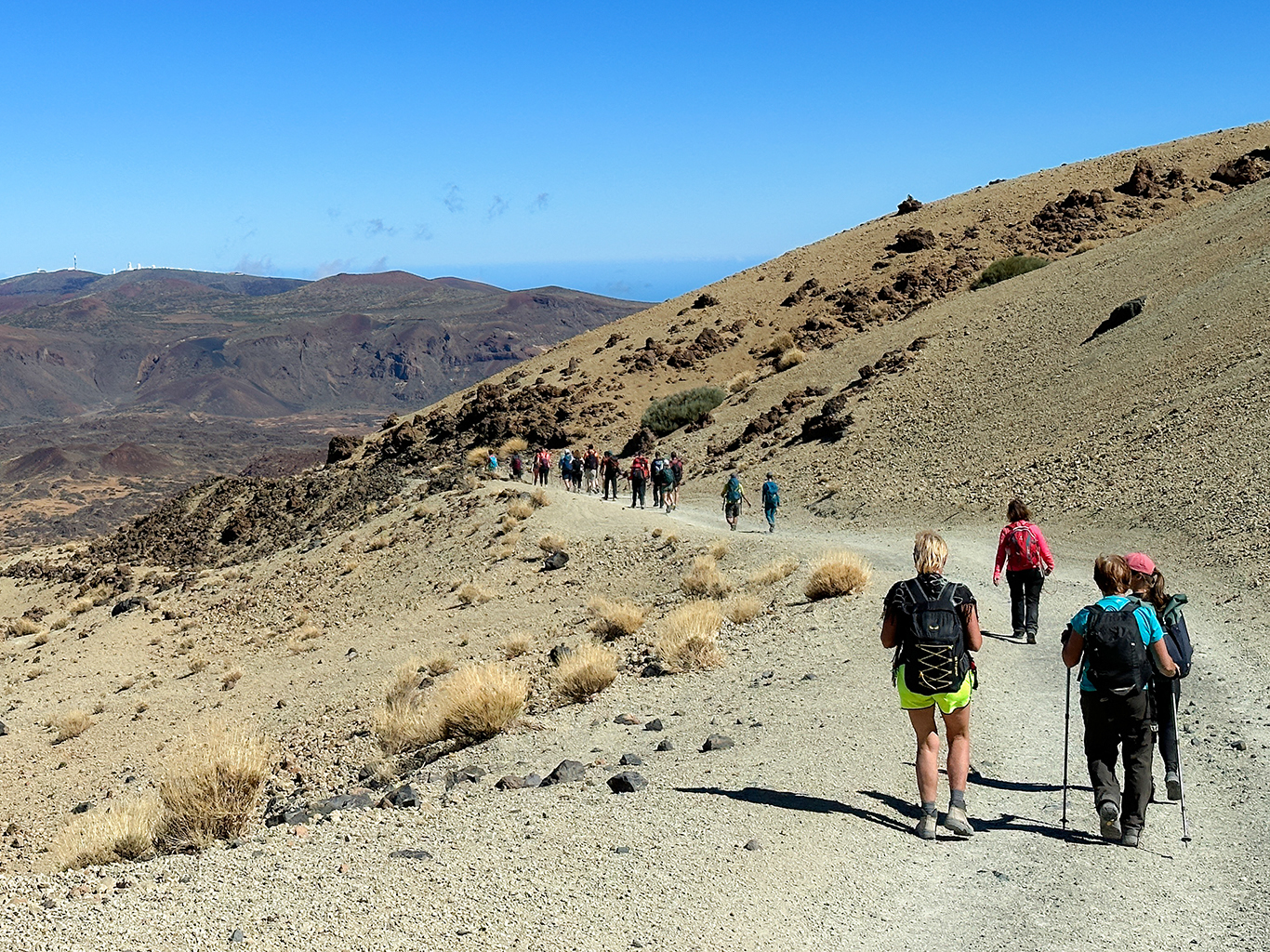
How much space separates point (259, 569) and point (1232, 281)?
26.7 meters

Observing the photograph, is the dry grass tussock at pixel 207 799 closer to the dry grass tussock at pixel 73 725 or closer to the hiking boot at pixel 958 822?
the hiking boot at pixel 958 822

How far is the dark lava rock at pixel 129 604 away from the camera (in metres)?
27.8

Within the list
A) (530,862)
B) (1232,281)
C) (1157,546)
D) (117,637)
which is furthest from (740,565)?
(1232,281)

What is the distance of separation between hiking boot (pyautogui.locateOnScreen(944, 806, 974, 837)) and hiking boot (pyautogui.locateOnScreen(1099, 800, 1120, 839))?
28.0 inches

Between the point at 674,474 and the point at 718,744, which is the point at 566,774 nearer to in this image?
the point at 718,744

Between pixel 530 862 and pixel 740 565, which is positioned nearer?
pixel 530 862

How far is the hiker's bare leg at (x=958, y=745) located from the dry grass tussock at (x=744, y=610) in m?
7.67

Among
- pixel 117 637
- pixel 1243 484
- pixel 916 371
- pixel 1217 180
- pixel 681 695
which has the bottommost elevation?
pixel 117 637

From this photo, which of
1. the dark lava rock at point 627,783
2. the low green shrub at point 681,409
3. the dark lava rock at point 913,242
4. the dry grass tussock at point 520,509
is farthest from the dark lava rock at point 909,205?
the dark lava rock at point 627,783

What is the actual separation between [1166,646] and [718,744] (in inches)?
151

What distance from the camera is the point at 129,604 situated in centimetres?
2808

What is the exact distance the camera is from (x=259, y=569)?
29.7 metres

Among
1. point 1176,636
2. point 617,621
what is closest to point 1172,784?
point 1176,636

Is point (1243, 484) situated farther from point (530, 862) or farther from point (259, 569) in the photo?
point (259, 569)
